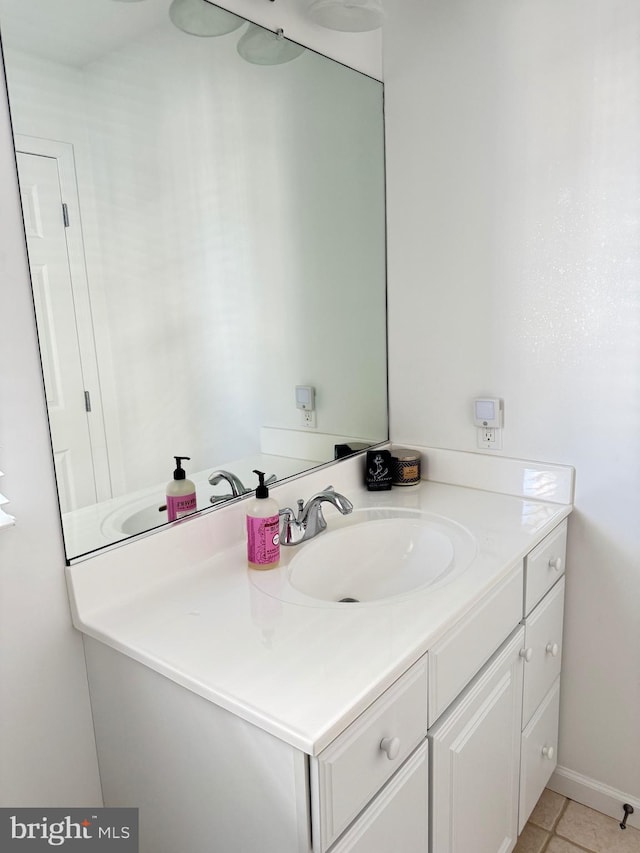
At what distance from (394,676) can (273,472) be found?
732mm

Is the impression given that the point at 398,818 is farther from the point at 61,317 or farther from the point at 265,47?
the point at 265,47

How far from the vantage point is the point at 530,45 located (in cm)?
154

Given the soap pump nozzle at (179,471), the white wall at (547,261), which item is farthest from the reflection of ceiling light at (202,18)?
the soap pump nozzle at (179,471)

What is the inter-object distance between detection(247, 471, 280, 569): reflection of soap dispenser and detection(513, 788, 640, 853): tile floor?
43.3 inches

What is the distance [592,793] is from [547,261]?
1.50 m

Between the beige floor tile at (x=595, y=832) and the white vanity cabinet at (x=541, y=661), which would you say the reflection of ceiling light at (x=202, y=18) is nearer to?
the white vanity cabinet at (x=541, y=661)

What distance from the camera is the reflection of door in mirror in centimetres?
106

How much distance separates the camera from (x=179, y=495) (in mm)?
1342

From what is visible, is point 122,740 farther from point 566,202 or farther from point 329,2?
point 329,2

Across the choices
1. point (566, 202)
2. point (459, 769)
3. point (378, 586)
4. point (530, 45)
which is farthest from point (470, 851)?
point (530, 45)

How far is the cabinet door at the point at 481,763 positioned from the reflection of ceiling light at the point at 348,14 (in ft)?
5.05

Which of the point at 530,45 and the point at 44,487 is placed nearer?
the point at 44,487

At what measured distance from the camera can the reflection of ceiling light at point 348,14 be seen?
1.50 m

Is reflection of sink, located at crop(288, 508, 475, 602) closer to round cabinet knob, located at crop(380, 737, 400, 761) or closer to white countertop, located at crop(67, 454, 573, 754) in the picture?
white countertop, located at crop(67, 454, 573, 754)
